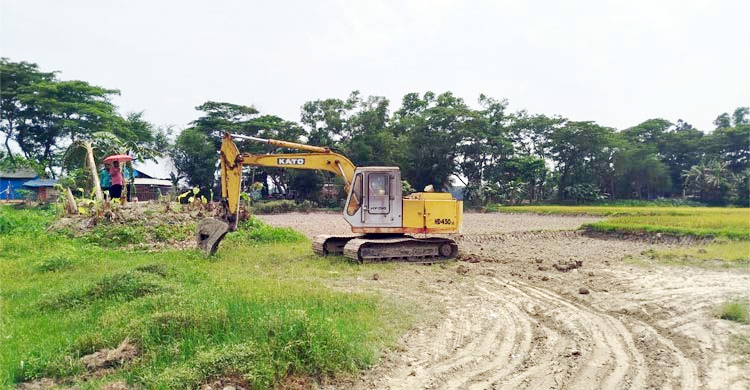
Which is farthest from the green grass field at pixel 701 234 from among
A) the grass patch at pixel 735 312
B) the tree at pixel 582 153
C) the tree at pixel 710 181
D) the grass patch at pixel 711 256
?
the tree at pixel 710 181

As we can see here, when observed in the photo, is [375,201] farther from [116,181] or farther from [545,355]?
[116,181]

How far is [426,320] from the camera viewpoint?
7.00 m

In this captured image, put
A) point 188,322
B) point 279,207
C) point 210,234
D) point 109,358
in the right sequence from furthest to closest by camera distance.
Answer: point 279,207
point 210,234
point 188,322
point 109,358

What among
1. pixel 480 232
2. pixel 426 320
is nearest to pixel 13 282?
pixel 426 320

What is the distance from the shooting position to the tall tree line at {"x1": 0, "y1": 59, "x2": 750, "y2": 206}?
35.4 metres

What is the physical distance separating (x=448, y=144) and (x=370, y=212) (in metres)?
31.8

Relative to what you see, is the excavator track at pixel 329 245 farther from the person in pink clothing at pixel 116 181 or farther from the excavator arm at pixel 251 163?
the person in pink clothing at pixel 116 181

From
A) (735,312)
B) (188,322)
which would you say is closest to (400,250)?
(735,312)

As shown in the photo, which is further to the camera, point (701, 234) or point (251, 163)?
point (701, 234)

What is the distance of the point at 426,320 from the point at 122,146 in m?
18.0

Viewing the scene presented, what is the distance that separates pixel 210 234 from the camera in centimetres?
1234

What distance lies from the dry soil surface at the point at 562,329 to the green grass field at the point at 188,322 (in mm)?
526

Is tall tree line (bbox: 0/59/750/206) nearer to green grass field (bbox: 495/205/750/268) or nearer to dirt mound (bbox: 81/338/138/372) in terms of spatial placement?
green grass field (bbox: 495/205/750/268)

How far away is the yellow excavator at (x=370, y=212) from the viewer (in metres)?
12.4
